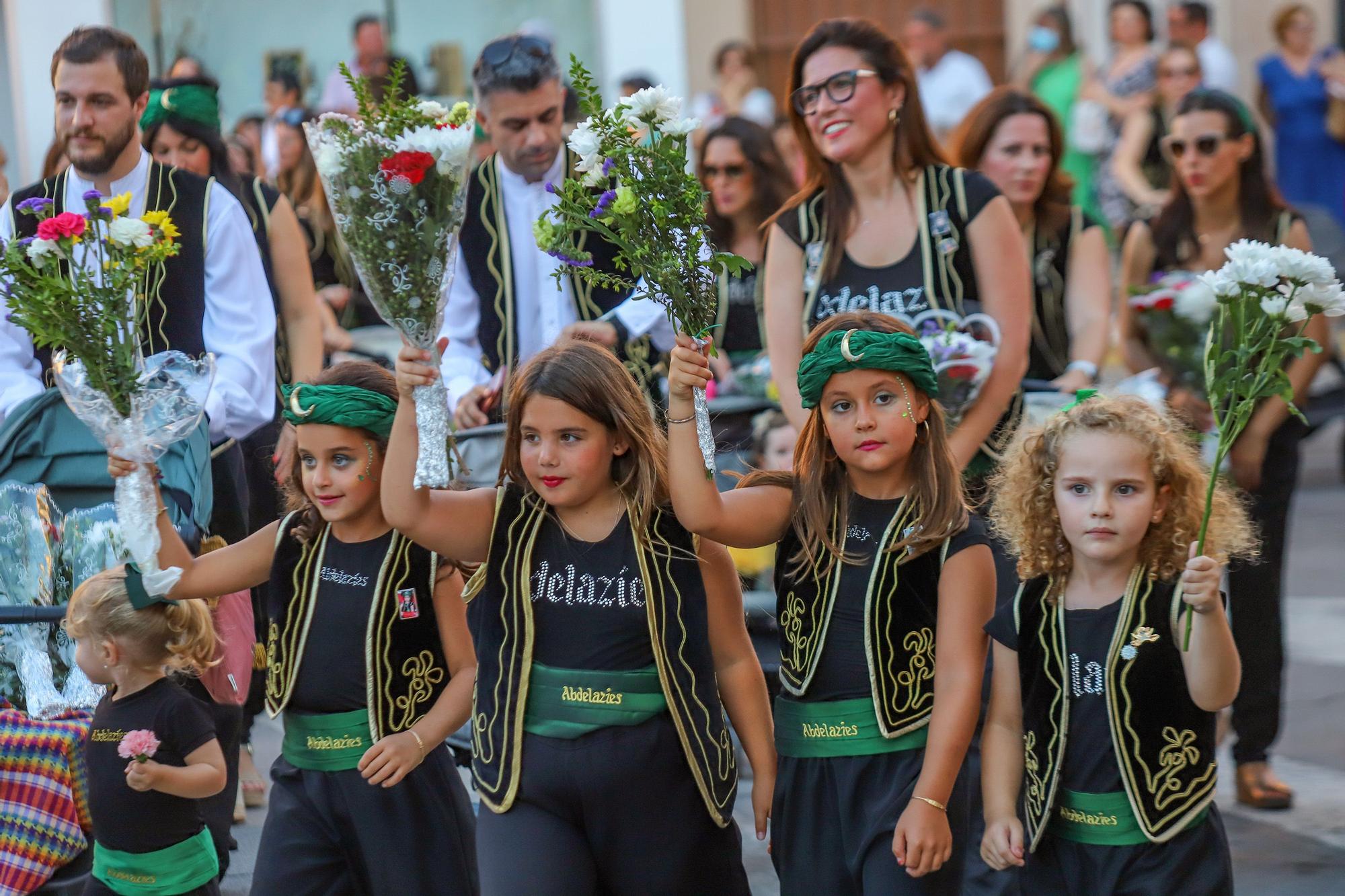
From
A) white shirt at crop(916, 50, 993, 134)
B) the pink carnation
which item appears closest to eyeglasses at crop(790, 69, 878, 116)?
the pink carnation

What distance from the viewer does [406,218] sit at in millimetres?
3439

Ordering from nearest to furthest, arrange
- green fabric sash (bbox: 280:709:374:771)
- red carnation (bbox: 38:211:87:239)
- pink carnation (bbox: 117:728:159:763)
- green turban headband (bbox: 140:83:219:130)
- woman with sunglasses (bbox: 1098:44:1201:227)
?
1. red carnation (bbox: 38:211:87:239)
2. green fabric sash (bbox: 280:709:374:771)
3. pink carnation (bbox: 117:728:159:763)
4. green turban headband (bbox: 140:83:219:130)
5. woman with sunglasses (bbox: 1098:44:1201:227)

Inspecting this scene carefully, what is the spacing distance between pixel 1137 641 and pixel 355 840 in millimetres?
1705

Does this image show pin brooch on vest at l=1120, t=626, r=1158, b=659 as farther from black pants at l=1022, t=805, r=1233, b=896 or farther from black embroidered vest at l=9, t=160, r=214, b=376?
black embroidered vest at l=9, t=160, r=214, b=376

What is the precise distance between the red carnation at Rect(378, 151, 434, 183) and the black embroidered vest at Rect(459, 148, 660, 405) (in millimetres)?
1786

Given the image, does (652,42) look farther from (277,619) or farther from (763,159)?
(277,619)

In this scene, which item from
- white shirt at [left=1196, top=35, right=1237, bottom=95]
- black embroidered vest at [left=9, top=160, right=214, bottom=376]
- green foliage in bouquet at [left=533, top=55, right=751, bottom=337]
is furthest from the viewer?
white shirt at [left=1196, top=35, right=1237, bottom=95]

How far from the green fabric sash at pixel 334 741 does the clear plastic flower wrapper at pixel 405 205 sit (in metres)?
0.67

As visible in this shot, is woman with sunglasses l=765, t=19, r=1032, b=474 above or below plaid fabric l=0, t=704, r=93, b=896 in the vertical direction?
above

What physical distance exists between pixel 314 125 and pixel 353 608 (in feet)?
3.46

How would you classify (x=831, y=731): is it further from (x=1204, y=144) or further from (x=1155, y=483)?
(x=1204, y=144)

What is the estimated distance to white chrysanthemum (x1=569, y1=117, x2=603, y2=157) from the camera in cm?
343

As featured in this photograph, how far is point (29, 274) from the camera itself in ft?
12.2

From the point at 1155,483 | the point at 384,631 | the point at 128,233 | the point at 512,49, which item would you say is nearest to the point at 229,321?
the point at 512,49
